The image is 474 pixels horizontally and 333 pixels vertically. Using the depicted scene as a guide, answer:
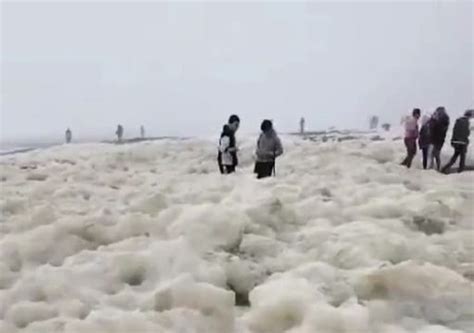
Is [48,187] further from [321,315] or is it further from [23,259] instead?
[321,315]

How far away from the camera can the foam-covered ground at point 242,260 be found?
4477 mm

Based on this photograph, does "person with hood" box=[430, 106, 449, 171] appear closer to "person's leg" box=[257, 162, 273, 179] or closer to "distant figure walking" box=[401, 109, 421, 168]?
"distant figure walking" box=[401, 109, 421, 168]

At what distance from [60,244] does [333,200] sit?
3.40m

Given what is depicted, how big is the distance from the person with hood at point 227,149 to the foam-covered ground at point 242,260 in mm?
2235

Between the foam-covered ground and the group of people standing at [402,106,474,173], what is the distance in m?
4.78

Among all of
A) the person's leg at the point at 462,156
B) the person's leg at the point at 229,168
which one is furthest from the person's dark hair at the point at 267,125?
the person's leg at the point at 462,156

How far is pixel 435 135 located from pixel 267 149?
4.34m

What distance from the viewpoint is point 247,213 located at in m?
6.90

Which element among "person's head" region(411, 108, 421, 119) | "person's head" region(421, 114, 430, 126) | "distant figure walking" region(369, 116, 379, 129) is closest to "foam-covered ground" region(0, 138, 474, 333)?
"person's head" region(411, 108, 421, 119)

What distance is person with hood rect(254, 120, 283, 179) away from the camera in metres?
11.2

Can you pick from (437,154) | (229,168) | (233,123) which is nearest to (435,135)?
(437,154)

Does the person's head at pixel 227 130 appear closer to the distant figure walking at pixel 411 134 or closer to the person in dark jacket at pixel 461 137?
the distant figure walking at pixel 411 134

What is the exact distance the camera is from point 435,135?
46.2 ft

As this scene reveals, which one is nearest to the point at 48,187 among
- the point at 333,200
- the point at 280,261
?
the point at 333,200
